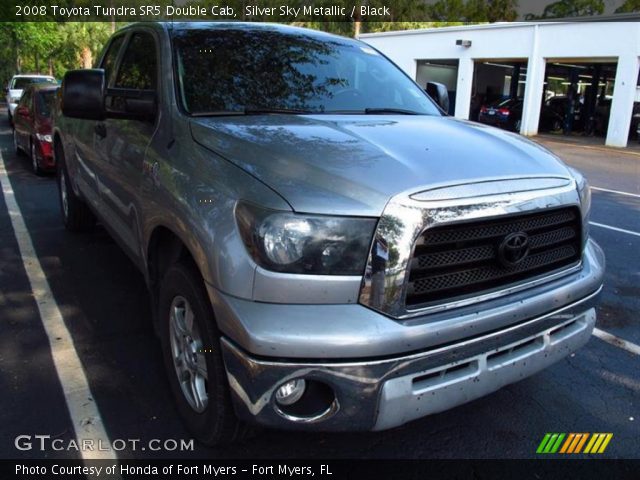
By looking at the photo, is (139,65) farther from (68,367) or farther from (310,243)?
(310,243)

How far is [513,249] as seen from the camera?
7.77 ft

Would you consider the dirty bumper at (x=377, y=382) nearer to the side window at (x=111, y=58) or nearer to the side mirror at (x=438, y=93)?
the side mirror at (x=438, y=93)

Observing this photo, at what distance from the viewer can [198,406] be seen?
2605 millimetres

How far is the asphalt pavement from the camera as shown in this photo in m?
2.74

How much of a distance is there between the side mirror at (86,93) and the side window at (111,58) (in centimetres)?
111

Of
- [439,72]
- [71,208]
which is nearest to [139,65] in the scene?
[71,208]

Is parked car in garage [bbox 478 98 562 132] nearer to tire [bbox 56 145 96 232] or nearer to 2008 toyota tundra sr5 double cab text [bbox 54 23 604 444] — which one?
tire [bbox 56 145 96 232]

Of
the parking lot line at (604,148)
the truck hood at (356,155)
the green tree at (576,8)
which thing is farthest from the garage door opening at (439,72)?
the green tree at (576,8)

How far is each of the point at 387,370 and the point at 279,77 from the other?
198 centimetres

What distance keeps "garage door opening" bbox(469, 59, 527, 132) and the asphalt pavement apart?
2036cm

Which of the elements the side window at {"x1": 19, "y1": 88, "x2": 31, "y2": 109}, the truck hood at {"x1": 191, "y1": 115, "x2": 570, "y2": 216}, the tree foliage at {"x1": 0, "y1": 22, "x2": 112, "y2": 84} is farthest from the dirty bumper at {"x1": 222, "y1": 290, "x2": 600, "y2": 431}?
the tree foliage at {"x1": 0, "y1": 22, "x2": 112, "y2": 84}

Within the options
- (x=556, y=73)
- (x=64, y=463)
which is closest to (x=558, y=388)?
(x=64, y=463)

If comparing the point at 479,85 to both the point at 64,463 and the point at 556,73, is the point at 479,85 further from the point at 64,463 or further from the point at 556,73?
the point at 64,463

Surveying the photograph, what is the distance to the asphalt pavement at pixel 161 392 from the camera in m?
2.74
